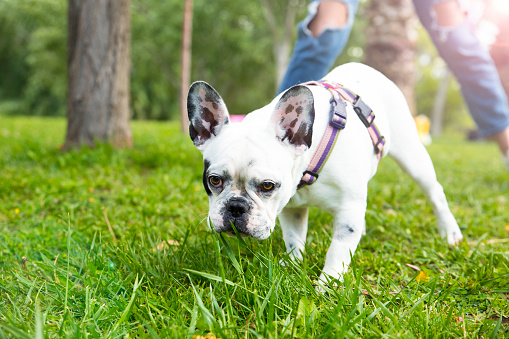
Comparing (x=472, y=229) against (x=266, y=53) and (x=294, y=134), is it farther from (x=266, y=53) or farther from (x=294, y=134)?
(x=266, y=53)

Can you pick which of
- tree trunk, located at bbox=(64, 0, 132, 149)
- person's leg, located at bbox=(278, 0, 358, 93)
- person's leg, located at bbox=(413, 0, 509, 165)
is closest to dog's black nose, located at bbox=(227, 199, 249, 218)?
person's leg, located at bbox=(278, 0, 358, 93)

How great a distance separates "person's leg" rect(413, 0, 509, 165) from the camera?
3664 millimetres

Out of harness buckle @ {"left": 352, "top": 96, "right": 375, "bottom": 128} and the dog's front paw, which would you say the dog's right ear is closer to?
harness buckle @ {"left": 352, "top": 96, "right": 375, "bottom": 128}

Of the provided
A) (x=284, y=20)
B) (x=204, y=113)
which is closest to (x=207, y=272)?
(x=204, y=113)

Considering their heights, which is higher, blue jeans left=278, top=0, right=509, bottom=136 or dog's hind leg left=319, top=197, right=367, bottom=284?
blue jeans left=278, top=0, right=509, bottom=136

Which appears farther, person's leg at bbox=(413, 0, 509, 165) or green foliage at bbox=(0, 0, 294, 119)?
green foliage at bbox=(0, 0, 294, 119)

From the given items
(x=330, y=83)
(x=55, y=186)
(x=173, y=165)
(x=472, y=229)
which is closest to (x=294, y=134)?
(x=330, y=83)

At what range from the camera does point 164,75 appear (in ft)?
89.2

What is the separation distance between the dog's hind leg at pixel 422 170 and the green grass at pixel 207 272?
150mm

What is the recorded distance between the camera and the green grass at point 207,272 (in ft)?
5.44

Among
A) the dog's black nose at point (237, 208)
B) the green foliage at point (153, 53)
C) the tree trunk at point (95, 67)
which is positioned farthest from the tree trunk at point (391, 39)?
the green foliage at point (153, 53)

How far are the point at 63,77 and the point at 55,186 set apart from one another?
25697mm

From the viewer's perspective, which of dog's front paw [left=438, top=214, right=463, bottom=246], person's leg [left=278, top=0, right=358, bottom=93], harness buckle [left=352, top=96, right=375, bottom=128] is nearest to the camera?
harness buckle [left=352, top=96, right=375, bottom=128]

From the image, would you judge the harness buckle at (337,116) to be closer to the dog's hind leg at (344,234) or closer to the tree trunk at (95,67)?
the dog's hind leg at (344,234)
